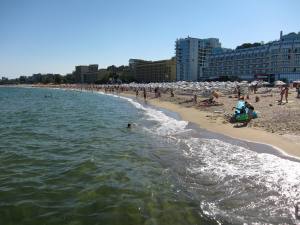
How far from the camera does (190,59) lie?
5797 inches

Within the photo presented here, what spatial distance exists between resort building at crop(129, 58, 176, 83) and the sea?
141 meters

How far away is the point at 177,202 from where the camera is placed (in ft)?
28.0

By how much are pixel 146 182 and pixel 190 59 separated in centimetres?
14012

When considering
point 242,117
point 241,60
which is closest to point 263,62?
point 241,60

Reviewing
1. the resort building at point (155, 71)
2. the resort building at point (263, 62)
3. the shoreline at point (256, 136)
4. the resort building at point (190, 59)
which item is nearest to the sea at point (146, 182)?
the shoreline at point (256, 136)

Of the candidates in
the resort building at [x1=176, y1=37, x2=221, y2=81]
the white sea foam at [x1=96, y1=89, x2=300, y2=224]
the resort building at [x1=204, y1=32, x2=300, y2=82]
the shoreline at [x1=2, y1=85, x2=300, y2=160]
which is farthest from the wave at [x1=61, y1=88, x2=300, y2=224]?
the resort building at [x1=176, y1=37, x2=221, y2=81]

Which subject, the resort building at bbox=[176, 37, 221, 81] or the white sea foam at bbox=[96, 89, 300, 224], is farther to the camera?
the resort building at bbox=[176, 37, 221, 81]

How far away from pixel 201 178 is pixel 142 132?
9.78 m

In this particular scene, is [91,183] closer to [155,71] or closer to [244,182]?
[244,182]

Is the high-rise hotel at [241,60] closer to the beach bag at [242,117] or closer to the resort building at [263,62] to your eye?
the resort building at [263,62]

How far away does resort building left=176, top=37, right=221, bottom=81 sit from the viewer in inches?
5797

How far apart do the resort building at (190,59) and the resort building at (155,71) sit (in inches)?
248

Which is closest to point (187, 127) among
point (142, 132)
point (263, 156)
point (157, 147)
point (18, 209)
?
point (142, 132)

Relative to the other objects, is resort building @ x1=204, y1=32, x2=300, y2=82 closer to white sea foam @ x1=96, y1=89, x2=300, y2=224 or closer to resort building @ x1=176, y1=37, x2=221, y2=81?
resort building @ x1=176, y1=37, x2=221, y2=81
